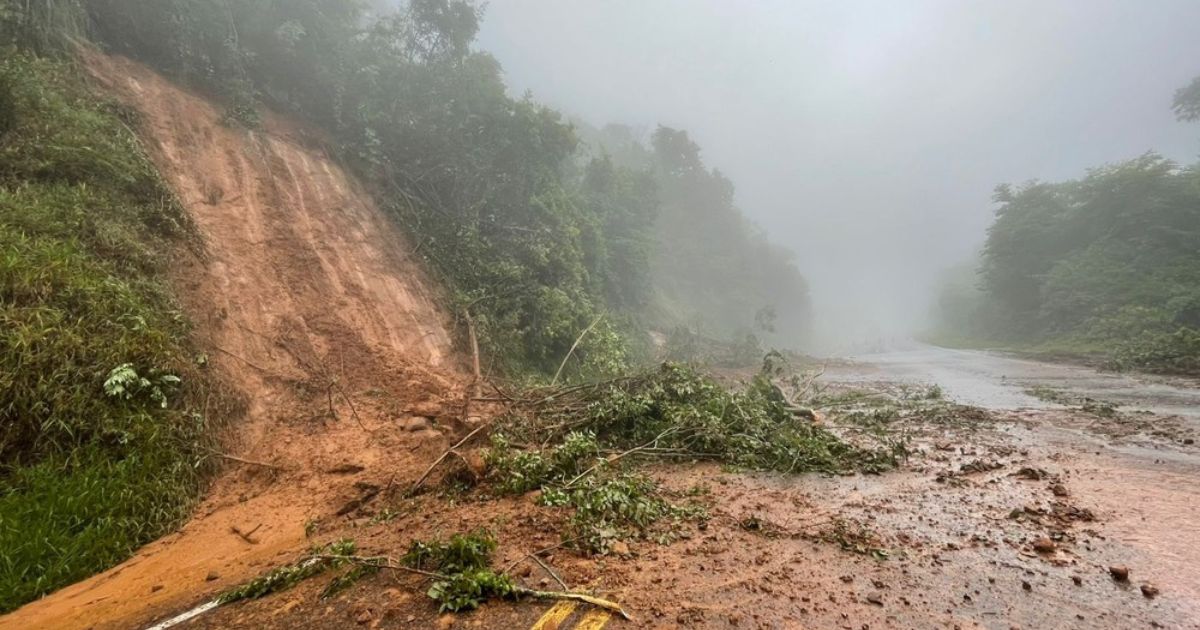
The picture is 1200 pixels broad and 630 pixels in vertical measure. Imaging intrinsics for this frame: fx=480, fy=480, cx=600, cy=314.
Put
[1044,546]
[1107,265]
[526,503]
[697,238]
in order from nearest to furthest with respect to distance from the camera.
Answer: [1044,546]
[526,503]
[1107,265]
[697,238]

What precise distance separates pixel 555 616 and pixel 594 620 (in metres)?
0.22

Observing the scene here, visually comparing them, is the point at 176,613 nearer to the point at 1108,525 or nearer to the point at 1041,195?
the point at 1108,525

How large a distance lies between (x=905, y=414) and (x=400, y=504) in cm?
874

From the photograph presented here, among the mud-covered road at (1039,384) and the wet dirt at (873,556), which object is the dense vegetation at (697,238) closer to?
the mud-covered road at (1039,384)

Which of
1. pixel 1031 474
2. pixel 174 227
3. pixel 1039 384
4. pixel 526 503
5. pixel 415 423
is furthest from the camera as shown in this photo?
pixel 1039 384

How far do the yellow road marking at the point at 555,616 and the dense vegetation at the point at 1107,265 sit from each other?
15.2 meters

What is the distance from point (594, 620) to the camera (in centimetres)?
253

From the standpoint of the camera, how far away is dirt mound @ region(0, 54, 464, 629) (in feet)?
11.9

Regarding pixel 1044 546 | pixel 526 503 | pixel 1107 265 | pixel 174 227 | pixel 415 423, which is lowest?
pixel 526 503

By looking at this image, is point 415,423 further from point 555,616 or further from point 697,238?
point 697,238

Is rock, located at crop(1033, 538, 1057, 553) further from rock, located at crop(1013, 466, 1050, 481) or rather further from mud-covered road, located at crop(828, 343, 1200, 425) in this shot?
mud-covered road, located at crop(828, 343, 1200, 425)

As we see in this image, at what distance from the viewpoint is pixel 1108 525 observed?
358 centimetres

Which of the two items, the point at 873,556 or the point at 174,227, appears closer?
the point at 873,556

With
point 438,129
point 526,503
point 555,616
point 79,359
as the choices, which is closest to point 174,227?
point 79,359
